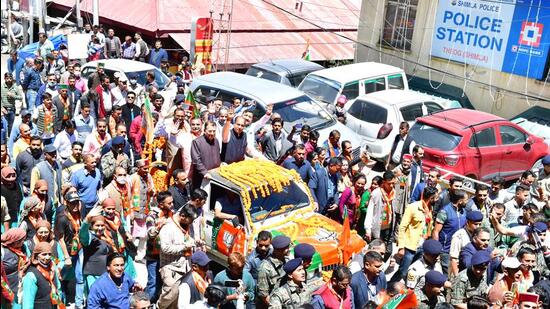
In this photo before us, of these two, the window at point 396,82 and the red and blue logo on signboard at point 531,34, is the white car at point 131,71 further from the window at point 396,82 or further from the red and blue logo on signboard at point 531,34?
the red and blue logo on signboard at point 531,34

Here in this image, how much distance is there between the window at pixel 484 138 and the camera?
40.9 ft

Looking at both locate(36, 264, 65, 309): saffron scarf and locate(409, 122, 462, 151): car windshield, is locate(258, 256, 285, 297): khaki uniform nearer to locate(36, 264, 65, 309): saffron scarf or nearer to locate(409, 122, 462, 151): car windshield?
locate(36, 264, 65, 309): saffron scarf

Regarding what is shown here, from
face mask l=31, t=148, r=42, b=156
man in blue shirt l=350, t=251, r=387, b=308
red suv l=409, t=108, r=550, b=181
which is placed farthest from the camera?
red suv l=409, t=108, r=550, b=181

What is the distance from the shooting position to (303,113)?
43.3 feet

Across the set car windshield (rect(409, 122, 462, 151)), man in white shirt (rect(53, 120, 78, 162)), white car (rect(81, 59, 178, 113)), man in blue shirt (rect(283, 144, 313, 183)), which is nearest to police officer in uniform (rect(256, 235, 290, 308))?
man in blue shirt (rect(283, 144, 313, 183))

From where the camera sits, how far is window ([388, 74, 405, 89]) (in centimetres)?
1681

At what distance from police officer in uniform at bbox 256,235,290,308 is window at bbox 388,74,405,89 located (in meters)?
10.9

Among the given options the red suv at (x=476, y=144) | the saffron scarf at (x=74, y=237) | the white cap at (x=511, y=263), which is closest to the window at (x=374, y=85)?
the red suv at (x=476, y=144)

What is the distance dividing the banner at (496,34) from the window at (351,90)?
453 cm

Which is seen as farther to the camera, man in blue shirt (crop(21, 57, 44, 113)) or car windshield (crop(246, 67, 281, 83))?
car windshield (crop(246, 67, 281, 83))

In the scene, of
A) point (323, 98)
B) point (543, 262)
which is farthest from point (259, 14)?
point (543, 262)

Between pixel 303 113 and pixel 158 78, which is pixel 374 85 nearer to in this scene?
pixel 303 113

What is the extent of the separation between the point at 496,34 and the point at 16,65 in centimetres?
1262

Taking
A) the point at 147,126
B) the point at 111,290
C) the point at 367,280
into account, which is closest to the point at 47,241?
the point at 111,290
